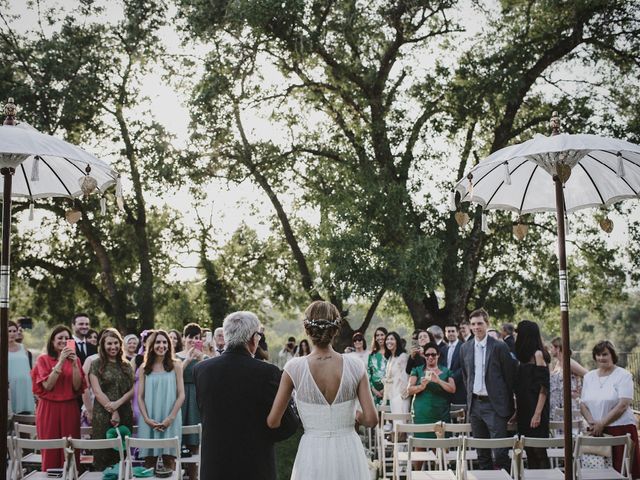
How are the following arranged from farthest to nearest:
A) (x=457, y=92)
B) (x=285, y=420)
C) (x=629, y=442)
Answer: (x=457, y=92), (x=629, y=442), (x=285, y=420)

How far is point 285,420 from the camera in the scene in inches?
182

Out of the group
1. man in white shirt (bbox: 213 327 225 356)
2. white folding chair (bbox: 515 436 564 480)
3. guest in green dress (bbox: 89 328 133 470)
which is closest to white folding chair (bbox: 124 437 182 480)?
guest in green dress (bbox: 89 328 133 470)

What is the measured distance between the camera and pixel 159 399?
7.84m

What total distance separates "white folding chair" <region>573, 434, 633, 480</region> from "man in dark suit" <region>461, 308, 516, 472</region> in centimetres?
131

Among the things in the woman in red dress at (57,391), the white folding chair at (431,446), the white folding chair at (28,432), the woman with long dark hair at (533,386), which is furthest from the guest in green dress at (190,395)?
the woman with long dark hair at (533,386)

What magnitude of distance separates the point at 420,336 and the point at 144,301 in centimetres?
1328

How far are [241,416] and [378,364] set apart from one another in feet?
25.1

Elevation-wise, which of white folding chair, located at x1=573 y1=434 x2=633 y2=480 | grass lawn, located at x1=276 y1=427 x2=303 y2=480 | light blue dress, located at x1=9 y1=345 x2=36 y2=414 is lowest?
grass lawn, located at x1=276 y1=427 x2=303 y2=480

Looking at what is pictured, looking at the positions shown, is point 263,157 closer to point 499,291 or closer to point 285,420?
point 499,291

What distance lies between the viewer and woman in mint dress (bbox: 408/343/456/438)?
9141 millimetres

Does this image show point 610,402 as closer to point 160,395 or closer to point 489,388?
point 489,388

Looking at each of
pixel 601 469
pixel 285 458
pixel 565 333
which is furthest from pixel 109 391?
pixel 285 458

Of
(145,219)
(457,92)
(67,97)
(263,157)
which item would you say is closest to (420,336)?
(457,92)

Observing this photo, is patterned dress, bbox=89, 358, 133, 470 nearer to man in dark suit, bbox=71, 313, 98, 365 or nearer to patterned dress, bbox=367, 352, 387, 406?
man in dark suit, bbox=71, 313, 98, 365
